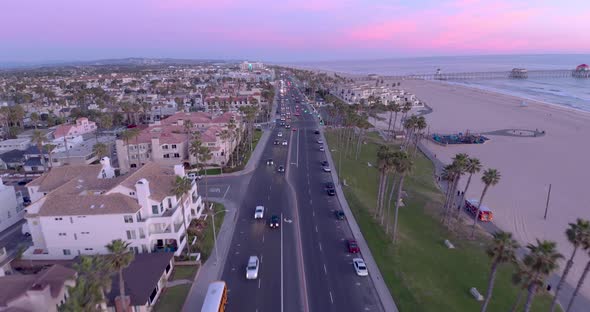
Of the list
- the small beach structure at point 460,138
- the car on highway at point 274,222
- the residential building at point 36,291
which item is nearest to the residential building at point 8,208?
the residential building at point 36,291

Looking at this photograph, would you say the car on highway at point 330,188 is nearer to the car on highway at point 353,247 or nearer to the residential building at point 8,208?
the car on highway at point 353,247

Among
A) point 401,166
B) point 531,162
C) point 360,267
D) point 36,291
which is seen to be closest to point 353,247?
point 360,267

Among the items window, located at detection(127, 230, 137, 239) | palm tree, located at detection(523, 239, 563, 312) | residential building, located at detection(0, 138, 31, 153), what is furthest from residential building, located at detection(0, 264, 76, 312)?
residential building, located at detection(0, 138, 31, 153)

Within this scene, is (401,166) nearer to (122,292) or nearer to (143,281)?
(143,281)

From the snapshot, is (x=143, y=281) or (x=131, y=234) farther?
(x=131, y=234)

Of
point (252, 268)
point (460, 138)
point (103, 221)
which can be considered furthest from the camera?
point (460, 138)
